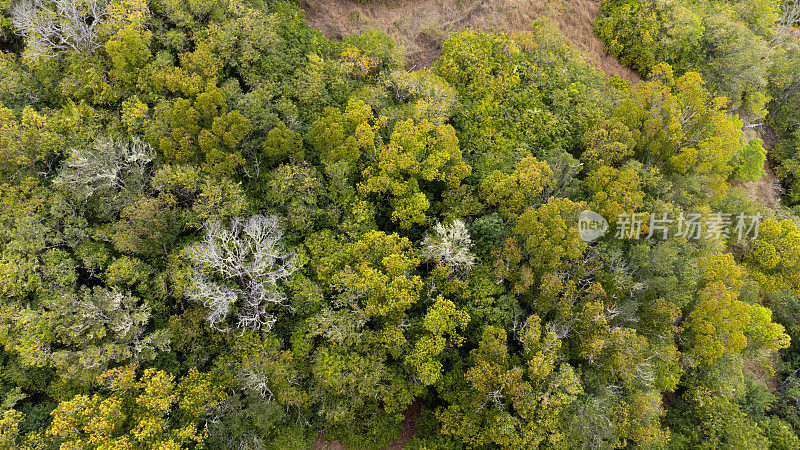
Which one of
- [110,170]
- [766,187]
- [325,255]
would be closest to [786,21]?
[766,187]

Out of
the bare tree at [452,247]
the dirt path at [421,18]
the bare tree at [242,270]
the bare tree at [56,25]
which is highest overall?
the dirt path at [421,18]

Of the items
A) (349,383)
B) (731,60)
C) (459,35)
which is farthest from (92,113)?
(731,60)

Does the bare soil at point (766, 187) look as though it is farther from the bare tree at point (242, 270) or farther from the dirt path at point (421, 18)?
→ the bare tree at point (242, 270)

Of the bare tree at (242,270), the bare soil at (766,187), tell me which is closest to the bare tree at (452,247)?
the bare tree at (242,270)

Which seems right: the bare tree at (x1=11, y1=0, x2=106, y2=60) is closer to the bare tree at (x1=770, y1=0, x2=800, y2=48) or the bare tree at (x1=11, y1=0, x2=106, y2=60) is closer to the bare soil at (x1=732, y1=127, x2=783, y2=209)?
the bare soil at (x1=732, y1=127, x2=783, y2=209)

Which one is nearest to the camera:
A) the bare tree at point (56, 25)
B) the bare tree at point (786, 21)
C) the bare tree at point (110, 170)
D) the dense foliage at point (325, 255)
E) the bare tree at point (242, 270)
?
the dense foliage at point (325, 255)

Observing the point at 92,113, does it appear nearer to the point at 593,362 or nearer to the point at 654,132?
the point at 593,362

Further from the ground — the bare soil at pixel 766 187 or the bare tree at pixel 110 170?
the bare soil at pixel 766 187
